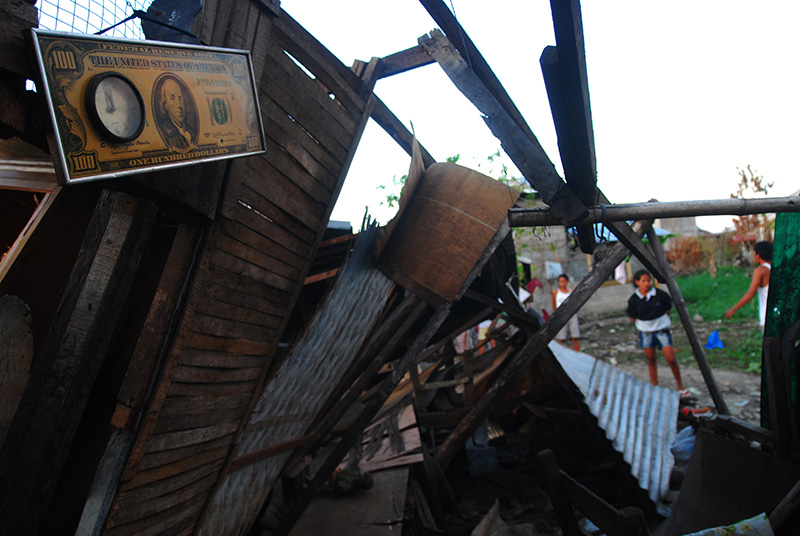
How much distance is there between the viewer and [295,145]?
3242 mm

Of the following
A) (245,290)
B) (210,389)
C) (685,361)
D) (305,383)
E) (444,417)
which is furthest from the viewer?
(685,361)

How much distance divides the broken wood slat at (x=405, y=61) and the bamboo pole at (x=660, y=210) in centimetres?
157

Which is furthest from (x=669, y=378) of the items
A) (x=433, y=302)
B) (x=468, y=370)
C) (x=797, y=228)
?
(x=433, y=302)

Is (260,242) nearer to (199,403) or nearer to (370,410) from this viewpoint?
(199,403)

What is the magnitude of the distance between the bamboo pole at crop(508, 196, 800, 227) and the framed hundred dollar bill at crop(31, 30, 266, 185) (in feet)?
5.56

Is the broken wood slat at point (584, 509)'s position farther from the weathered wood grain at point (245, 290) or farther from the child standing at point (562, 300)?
the child standing at point (562, 300)

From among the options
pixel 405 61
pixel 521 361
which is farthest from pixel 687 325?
pixel 405 61

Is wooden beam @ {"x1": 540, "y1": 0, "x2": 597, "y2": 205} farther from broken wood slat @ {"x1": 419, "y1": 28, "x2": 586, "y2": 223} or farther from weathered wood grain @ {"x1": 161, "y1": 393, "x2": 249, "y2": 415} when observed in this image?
weathered wood grain @ {"x1": 161, "y1": 393, "x2": 249, "y2": 415}

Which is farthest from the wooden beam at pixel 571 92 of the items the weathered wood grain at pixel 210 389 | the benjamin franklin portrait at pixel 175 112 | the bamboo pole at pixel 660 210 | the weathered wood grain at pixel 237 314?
the weathered wood grain at pixel 210 389

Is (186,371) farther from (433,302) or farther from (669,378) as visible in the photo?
(669,378)

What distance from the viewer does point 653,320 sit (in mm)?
7105

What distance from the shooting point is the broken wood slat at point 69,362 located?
2195 millimetres

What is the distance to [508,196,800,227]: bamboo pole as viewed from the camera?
9.46ft

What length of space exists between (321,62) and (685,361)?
10051 mm
